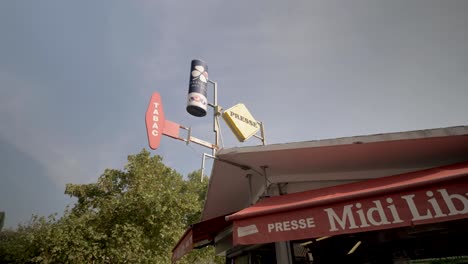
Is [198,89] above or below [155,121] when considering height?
above

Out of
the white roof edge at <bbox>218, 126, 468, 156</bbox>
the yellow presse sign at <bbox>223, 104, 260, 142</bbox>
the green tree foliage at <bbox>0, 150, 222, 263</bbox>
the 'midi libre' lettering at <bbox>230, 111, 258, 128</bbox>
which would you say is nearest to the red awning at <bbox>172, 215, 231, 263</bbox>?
the white roof edge at <bbox>218, 126, 468, 156</bbox>

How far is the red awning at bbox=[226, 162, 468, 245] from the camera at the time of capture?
251cm

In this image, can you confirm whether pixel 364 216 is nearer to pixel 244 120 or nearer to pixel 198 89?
pixel 244 120

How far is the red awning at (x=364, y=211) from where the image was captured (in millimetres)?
2506

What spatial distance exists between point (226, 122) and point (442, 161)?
701 cm

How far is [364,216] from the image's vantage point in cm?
268

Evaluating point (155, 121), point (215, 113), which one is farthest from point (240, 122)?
point (155, 121)

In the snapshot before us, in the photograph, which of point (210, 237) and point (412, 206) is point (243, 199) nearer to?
point (210, 237)

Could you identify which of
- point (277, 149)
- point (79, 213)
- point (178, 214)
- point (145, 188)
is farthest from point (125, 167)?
point (277, 149)

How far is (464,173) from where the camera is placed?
8.17ft

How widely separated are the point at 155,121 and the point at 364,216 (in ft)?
Answer: 27.5

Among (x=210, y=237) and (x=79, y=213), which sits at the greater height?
(x=79, y=213)

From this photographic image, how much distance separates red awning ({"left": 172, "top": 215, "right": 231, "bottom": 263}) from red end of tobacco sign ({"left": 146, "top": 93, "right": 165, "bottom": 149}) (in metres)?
4.24

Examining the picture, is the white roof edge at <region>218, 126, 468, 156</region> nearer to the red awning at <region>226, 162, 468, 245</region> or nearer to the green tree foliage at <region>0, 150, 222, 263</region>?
the red awning at <region>226, 162, 468, 245</region>
